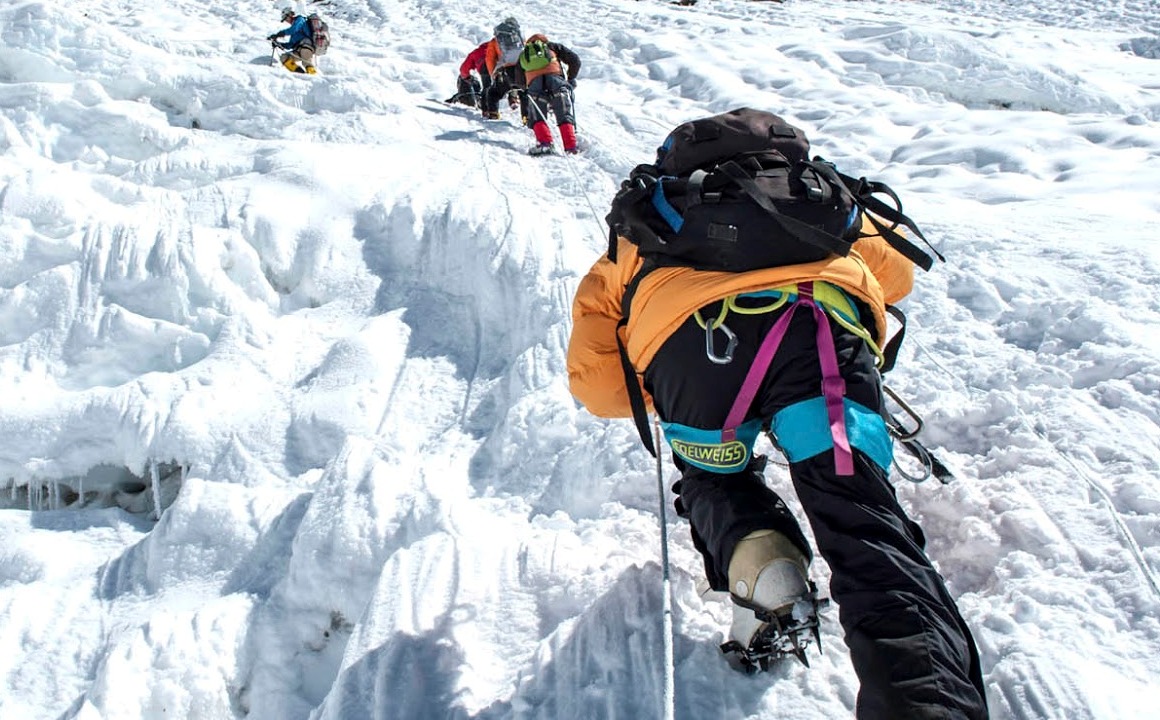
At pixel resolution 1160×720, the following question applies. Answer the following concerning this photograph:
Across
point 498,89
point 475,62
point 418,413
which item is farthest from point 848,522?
point 475,62

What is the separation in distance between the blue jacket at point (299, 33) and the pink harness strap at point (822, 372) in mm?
8304

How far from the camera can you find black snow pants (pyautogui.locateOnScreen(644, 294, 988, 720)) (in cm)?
139

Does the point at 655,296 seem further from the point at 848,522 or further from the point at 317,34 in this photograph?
the point at 317,34

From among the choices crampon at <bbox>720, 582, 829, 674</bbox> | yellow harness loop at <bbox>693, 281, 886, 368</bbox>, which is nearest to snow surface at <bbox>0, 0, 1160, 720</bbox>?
crampon at <bbox>720, 582, 829, 674</bbox>

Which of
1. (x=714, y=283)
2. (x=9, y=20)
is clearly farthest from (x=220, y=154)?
(x=714, y=283)

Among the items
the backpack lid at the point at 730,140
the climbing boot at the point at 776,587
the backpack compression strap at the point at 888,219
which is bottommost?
the climbing boot at the point at 776,587

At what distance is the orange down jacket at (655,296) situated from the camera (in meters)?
1.85

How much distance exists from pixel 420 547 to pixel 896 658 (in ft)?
4.95

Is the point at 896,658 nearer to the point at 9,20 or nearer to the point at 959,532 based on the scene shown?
the point at 959,532

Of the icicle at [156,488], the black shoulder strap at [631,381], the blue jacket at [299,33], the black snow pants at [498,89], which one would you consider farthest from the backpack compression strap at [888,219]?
the blue jacket at [299,33]

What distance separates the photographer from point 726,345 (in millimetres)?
1860

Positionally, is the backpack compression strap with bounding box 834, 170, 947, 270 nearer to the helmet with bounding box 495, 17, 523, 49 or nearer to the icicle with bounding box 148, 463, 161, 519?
the icicle with bounding box 148, 463, 161, 519

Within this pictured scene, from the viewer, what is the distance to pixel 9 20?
22.1ft

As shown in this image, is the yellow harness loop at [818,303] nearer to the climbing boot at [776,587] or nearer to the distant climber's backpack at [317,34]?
the climbing boot at [776,587]
